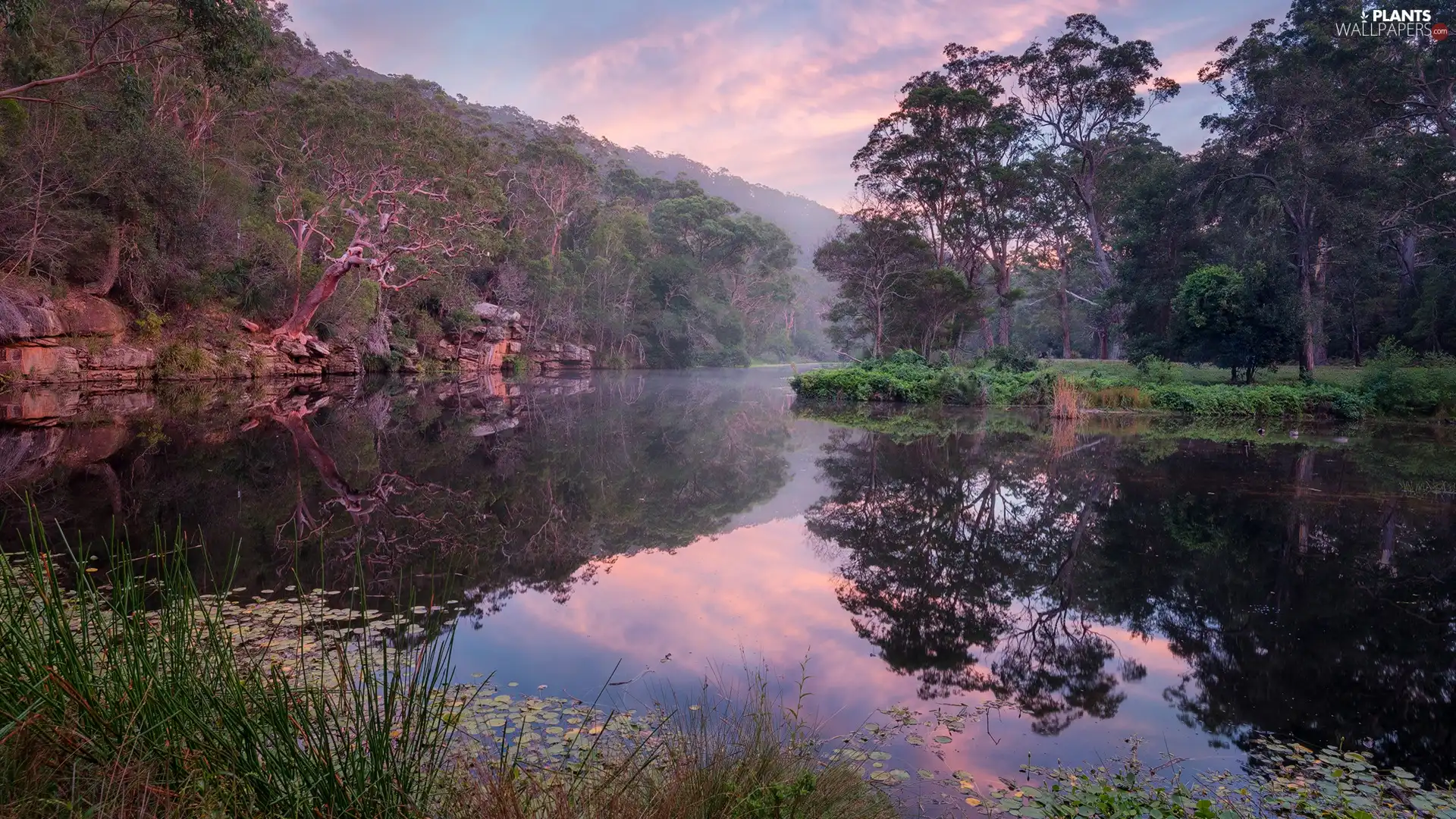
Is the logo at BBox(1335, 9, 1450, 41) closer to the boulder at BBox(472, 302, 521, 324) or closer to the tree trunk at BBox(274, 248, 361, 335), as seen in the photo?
the tree trunk at BBox(274, 248, 361, 335)

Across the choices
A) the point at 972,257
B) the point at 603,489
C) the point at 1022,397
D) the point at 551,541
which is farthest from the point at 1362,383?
the point at 551,541

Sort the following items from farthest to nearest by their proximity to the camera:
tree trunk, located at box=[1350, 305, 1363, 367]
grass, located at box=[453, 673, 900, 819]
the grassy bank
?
tree trunk, located at box=[1350, 305, 1363, 367]
the grassy bank
grass, located at box=[453, 673, 900, 819]

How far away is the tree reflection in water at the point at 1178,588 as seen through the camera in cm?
385

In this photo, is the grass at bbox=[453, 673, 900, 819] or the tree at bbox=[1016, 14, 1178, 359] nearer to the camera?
the grass at bbox=[453, 673, 900, 819]

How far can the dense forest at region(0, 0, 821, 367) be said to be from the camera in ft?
51.6

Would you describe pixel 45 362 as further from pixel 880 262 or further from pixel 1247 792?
pixel 880 262

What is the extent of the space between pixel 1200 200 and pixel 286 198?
29.5 metres

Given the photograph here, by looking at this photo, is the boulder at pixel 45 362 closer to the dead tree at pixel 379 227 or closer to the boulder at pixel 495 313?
the dead tree at pixel 379 227

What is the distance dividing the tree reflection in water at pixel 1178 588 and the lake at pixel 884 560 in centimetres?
3

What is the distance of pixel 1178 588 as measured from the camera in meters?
5.64

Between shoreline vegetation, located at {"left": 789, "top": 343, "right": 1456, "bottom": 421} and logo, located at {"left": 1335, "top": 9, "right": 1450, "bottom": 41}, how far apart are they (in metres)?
8.53

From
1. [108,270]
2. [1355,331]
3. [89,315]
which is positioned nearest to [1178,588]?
[89,315]

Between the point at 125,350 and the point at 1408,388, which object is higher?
the point at 125,350

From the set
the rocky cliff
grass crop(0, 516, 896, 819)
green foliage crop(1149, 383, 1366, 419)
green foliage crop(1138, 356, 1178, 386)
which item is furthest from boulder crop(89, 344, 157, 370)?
green foliage crop(1149, 383, 1366, 419)
